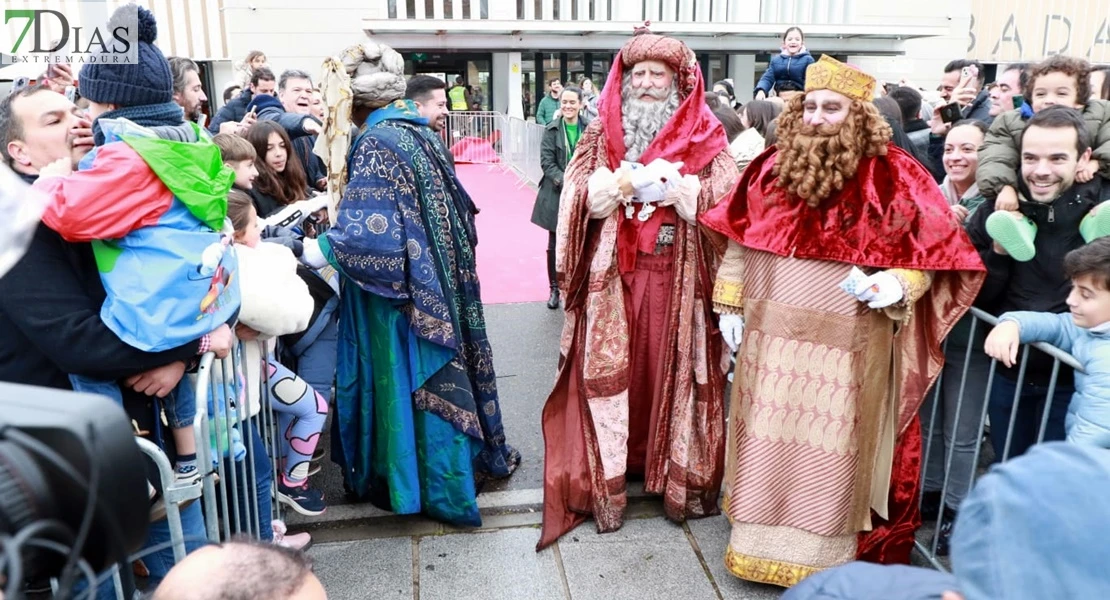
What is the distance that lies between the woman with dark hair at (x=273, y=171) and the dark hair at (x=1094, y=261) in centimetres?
310

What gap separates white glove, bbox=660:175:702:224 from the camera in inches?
119

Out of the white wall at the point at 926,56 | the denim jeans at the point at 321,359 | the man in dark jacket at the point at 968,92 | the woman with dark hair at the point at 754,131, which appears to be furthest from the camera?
the white wall at the point at 926,56

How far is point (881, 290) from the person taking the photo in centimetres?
259

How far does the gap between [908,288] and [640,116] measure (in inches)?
46.0

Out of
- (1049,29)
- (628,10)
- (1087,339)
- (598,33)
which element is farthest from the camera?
(628,10)

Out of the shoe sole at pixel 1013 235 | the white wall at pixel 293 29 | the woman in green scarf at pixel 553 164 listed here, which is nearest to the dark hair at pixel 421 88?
the shoe sole at pixel 1013 235

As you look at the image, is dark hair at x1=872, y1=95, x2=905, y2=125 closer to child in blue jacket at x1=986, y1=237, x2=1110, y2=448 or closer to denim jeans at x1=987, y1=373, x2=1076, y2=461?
denim jeans at x1=987, y1=373, x2=1076, y2=461

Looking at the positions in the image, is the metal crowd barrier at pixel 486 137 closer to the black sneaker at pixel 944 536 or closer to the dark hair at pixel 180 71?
the dark hair at pixel 180 71

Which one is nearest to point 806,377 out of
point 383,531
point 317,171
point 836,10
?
point 383,531

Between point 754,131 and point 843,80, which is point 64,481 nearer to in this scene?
point 843,80

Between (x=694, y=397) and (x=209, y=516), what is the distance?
1.80 m

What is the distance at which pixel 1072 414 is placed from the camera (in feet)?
7.93

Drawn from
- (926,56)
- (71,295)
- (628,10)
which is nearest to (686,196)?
(71,295)

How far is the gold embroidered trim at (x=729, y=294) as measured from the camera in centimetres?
298
